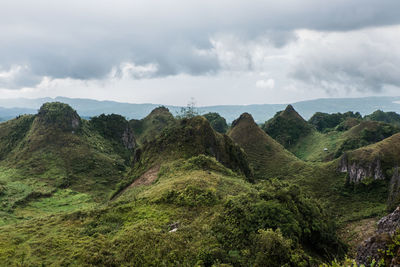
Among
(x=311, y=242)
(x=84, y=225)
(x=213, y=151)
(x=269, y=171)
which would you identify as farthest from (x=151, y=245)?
(x=269, y=171)

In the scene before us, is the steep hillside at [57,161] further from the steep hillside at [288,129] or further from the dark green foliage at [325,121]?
the dark green foliage at [325,121]

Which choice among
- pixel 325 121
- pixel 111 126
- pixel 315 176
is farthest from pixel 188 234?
pixel 325 121

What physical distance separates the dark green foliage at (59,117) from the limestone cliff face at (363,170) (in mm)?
77198

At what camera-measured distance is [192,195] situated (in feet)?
76.6

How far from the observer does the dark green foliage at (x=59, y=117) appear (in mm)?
80812

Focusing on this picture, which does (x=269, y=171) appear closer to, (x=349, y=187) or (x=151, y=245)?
(x=349, y=187)

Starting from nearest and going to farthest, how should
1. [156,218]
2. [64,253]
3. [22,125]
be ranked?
[64,253] < [156,218] < [22,125]

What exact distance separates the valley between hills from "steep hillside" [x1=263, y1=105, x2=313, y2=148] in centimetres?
53

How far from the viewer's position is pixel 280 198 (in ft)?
59.7

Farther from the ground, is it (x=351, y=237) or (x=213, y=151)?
(x=213, y=151)

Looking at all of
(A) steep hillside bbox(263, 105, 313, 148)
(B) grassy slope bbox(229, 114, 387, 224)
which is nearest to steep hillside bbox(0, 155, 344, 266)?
(B) grassy slope bbox(229, 114, 387, 224)

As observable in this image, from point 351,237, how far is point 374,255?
104ft

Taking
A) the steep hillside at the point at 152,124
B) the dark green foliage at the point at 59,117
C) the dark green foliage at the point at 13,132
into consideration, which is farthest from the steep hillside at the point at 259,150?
the dark green foliage at the point at 13,132

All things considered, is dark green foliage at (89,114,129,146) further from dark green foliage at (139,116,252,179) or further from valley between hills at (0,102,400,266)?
dark green foliage at (139,116,252,179)
